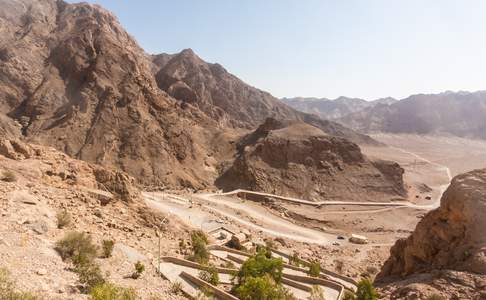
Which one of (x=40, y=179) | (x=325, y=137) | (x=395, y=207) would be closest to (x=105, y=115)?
→ (x=325, y=137)

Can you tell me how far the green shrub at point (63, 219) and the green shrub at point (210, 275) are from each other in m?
5.08

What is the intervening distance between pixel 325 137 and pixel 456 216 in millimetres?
43273

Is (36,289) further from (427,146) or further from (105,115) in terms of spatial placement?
(427,146)

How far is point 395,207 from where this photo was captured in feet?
158

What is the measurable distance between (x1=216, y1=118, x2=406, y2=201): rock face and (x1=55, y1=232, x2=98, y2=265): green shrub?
35862mm

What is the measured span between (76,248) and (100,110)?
130ft

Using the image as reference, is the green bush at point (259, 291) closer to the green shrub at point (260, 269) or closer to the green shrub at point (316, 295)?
the green shrub at point (316, 295)

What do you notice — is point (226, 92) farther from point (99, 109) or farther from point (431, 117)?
point (431, 117)

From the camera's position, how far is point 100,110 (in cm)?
4984

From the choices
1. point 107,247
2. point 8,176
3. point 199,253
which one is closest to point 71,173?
point 8,176

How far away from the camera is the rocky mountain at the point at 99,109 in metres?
46.3

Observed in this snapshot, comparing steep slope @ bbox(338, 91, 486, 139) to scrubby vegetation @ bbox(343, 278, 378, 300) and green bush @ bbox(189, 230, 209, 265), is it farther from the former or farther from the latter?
scrubby vegetation @ bbox(343, 278, 378, 300)

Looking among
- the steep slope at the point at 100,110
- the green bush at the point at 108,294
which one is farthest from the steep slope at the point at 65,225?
the steep slope at the point at 100,110

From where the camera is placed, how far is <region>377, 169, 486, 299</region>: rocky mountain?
40.1 feet
